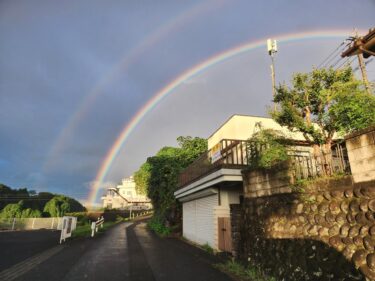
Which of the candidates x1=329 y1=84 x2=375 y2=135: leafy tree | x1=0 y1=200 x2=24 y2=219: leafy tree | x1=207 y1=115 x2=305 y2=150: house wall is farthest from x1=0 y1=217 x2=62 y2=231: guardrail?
x1=329 y1=84 x2=375 y2=135: leafy tree

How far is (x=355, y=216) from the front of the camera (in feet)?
17.2

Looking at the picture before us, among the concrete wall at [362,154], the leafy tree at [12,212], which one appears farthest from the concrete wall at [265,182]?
the leafy tree at [12,212]

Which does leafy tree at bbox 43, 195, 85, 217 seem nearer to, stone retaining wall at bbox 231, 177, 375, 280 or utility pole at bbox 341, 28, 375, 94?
stone retaining wall at bbox 231, 177, 375, 280

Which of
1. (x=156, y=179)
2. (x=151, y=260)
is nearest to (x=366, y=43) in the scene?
(x=151, y=260)

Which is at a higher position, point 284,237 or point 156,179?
point 156,179

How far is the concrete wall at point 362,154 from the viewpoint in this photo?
16.4ft

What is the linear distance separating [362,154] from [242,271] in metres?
5.28

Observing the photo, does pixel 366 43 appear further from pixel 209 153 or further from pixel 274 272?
pixel 274 272

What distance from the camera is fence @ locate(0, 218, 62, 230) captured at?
32219 millimetres

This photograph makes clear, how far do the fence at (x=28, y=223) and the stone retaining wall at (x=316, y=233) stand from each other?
30.7 meters

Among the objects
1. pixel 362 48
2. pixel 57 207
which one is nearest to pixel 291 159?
pixel 362 48

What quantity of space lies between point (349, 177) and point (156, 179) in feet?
69.6

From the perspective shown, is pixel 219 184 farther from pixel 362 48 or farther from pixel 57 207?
pixel 57 207

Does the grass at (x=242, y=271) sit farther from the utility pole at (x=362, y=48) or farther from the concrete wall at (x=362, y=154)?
the utility pole at (x=362, y=48)
